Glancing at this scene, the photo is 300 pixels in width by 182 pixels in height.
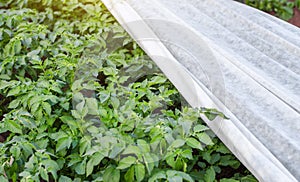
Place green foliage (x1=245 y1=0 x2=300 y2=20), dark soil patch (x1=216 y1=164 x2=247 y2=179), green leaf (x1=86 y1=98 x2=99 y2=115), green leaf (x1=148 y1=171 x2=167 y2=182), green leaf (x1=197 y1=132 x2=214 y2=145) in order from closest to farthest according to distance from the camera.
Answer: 1. green leaf (x1=148 y1=171 x2=167 y2=182)
2. green leaf (x1=197 y1=132 x2=214 y2=145)
3. green leaf (x1=86 y1=98 x2=99 y2=115)
4. dark soil patch (x1=216 y1=164 x2=247 y2=179)
5. green foliage (x1=245 y1=0 x2=300 y2=20)

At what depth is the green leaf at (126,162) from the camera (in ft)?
4.00

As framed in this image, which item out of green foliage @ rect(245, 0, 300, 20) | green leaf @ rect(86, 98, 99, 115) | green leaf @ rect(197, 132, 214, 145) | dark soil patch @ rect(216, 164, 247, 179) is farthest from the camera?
green foliage @ rect(245, 0, 300, 20)

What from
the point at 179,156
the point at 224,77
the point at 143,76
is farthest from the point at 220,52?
the point at 179,156

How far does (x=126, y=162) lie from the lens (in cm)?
122

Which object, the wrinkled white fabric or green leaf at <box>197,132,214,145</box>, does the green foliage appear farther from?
green leaf at <box>197,132,214,145</box>

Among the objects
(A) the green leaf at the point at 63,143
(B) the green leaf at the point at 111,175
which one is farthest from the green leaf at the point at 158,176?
(A) the green leaf at the point at 63,143

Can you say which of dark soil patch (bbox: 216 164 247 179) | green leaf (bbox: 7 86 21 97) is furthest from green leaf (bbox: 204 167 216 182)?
green leaf (bbox: 7 86 21 97)

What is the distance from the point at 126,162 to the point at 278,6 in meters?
2.94

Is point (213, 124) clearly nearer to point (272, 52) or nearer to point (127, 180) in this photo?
point (127, 180)

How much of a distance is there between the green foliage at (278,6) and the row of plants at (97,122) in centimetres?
199

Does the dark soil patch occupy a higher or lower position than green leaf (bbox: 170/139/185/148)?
lower

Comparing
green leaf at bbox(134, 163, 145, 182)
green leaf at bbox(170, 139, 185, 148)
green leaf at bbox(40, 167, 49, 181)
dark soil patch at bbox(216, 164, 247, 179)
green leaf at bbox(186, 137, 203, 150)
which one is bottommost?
dark soil patch at bbox(216, 164, 247, 179)

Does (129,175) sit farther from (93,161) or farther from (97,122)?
(97,122)

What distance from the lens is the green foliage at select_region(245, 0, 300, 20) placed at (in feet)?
12.3
